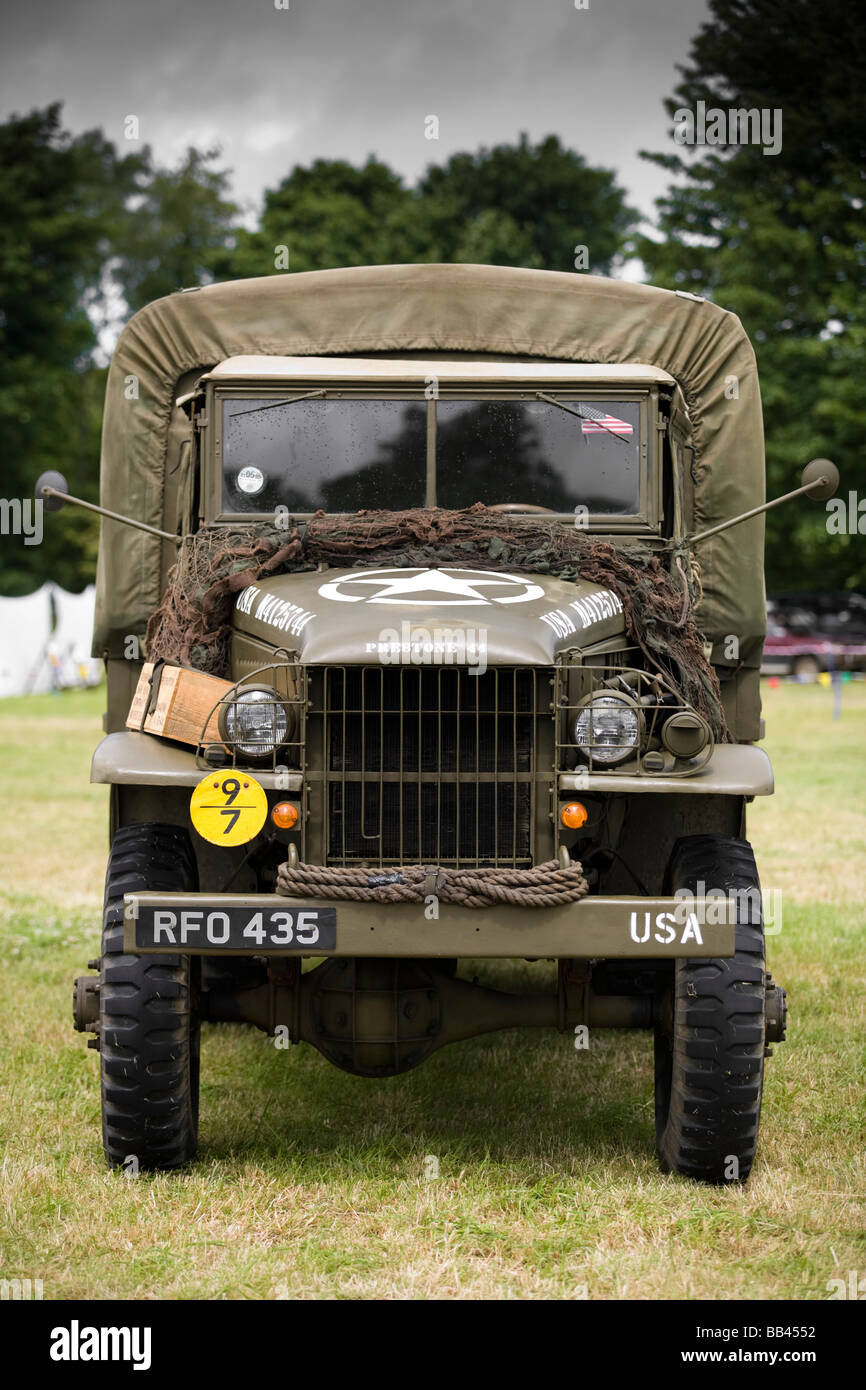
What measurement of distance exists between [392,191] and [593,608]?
37.4 metres

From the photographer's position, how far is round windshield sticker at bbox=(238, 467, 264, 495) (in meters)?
6.00

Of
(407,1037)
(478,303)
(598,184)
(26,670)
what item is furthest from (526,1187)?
(598,184)

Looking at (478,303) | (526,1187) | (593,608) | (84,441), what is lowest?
(526,1187)

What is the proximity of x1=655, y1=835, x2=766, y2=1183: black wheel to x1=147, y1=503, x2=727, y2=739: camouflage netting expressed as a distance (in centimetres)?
65

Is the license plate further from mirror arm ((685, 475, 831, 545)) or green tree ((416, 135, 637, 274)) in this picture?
green tree ((416, 135, 637, 274))

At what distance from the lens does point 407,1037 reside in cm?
511

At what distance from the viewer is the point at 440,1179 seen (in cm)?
500

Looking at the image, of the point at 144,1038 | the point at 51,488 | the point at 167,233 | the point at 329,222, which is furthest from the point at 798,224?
the point at 144,1038

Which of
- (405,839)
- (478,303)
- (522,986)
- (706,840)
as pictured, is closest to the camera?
(405,839)

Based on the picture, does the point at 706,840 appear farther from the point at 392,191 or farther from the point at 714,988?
the point at 392,191

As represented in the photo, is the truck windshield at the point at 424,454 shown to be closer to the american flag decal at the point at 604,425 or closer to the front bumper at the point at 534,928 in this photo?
the american flag decal at the point at 604,425

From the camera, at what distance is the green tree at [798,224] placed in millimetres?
27781

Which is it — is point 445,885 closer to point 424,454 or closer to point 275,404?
point 424,454

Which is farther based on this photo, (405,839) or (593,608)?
(593,608)
